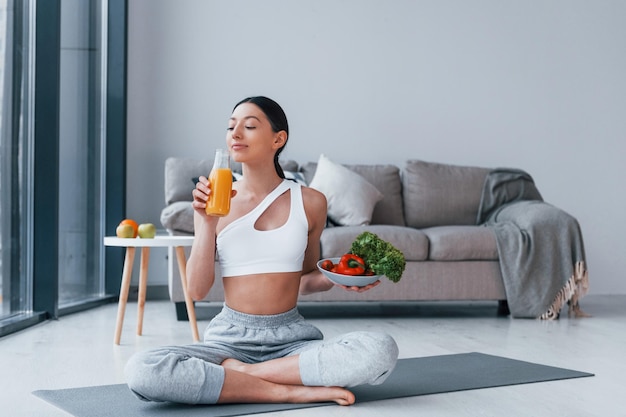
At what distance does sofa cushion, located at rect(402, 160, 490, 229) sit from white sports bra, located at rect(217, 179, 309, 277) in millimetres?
2812

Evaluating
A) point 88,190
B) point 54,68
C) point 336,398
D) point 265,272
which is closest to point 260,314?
point 265,272

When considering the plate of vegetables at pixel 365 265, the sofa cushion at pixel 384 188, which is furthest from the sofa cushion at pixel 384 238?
the plate of vegetables at pixel 365 265

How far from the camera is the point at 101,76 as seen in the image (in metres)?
5.04

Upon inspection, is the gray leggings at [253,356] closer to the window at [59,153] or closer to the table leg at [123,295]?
the table leg at [123,295]

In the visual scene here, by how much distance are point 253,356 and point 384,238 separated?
6.98 feet

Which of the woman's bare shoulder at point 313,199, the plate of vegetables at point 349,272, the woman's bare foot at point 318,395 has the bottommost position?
the woman's bare foot at point 318,395

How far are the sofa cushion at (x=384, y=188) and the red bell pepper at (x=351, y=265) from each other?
2727 mm

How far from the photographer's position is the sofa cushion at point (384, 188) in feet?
16.5

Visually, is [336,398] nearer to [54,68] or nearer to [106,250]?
Result: [54,68]

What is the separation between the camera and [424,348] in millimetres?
3314

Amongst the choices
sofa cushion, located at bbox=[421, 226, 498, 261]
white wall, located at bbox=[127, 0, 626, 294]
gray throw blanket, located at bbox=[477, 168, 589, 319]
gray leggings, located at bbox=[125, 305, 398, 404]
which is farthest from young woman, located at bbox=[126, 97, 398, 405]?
white wall, located at bbox=[127, 0, 626, 294]

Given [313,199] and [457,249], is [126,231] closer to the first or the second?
[313,199]

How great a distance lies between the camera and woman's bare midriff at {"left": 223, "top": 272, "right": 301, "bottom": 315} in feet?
7.46

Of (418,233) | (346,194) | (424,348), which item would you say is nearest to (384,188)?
(346,194)
